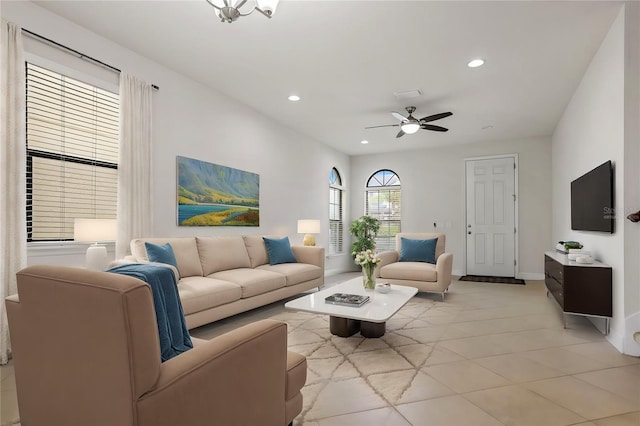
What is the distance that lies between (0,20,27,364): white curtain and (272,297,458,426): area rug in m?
2.17

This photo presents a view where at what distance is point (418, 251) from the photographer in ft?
17.7

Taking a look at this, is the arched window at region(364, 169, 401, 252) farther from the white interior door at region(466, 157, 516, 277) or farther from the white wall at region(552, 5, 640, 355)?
the white wall at region(552, 5, 640, 355)

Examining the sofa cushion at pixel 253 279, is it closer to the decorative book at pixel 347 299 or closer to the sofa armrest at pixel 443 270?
the decorative book at pixel 347 299

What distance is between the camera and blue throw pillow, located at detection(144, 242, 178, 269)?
3.14m

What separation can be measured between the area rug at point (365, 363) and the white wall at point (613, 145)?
1.54m

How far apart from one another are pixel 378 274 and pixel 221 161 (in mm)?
2773

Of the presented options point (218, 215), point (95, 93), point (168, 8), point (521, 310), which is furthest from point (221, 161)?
point (521, 310)

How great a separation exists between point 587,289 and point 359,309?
7.16 ft

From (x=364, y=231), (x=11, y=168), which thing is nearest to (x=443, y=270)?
(x=364, y=231)

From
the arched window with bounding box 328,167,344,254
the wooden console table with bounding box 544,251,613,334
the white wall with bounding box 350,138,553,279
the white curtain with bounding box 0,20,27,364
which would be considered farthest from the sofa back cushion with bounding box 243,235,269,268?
the white wall with bounding box 350,138,553,279

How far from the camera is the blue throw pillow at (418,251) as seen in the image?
17.5 ft

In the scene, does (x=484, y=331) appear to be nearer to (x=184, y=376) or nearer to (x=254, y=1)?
(x=184, y=376)

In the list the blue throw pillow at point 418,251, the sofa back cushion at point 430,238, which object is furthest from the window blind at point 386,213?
the blue throw pillow at point 418,251

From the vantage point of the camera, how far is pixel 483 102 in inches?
188
